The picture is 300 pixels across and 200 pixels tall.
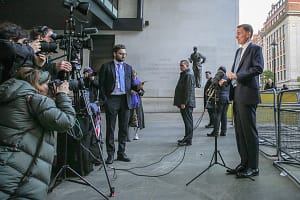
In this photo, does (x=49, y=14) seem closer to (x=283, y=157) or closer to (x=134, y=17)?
(x=134, y=17)

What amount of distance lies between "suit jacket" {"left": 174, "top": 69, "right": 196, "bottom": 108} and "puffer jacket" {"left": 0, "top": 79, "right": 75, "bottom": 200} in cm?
482

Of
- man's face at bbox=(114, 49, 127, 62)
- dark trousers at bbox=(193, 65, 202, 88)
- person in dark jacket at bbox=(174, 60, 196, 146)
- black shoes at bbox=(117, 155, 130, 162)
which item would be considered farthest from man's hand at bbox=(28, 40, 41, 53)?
dark trousers at bbox=(193, 65, 202, 88)

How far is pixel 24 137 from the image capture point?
2.12 m

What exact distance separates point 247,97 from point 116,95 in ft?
7.59

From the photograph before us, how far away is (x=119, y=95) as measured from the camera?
204 inches

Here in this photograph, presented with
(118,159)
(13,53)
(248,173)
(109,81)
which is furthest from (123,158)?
(13,53)

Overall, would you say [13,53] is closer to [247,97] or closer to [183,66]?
[247,97]

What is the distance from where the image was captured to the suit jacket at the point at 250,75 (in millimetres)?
3922

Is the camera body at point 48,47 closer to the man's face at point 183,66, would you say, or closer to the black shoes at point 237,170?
the black shoes at point 237,170

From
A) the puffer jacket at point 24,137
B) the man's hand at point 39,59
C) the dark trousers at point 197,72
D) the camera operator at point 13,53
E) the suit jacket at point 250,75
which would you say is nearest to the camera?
the puffer jacket at point 24,137

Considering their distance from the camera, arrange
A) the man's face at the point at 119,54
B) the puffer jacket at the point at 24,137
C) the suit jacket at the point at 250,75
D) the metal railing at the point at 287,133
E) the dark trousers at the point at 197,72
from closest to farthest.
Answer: the puffer jacket at the point at 24,137
the suit jacket at the point at 250,75
the metal railing at the point at 287,133
the man's face at the point at 119,54
the dark trousers at the point at 197,72

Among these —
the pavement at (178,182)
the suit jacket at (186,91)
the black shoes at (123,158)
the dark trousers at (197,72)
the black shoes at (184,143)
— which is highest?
the dark trousers at (197,72)

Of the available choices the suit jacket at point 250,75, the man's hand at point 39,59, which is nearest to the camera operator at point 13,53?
the man's hand at point 39,59

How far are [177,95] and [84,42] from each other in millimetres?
3685
